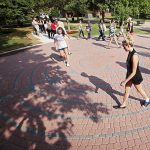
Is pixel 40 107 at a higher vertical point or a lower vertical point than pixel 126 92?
lower

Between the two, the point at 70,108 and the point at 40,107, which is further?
the point at 40,107

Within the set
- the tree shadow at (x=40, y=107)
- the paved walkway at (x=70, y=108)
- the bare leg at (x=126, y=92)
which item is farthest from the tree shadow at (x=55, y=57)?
the bare leg at (x=126, y=92)

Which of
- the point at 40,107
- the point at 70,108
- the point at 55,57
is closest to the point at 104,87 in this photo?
the point at 70,108

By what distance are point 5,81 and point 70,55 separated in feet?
16.4

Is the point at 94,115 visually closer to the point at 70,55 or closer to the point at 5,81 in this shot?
the point at 5,81

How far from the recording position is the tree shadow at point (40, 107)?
595cm

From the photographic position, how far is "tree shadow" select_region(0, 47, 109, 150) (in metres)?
5.95

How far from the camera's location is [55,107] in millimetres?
7488

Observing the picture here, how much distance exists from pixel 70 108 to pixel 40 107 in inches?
38.2

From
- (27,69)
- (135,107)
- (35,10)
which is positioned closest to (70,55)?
(27,69)

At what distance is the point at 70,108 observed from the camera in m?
7.32

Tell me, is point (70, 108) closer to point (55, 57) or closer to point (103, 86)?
point (103, 86)

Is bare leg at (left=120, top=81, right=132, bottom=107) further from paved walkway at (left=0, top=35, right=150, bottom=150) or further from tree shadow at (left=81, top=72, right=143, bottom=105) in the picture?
tree shadow at (left=81, top=72, right=143, bottom=105)

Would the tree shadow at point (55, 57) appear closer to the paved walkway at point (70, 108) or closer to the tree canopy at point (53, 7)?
the paved walkway at point (70, 108)
